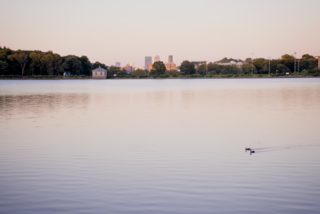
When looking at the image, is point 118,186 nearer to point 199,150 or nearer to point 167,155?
point 167,155

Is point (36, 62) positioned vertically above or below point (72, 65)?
above

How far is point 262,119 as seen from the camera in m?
14.9

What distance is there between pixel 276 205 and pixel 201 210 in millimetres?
1202

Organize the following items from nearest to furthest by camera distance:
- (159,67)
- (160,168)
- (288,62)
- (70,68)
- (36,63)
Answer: (160,168) → (36,63) → (70,68) → (159,67) → (288,62)

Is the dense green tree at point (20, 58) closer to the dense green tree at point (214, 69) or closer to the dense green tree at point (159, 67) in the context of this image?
the dense green tree at point (159, 67)

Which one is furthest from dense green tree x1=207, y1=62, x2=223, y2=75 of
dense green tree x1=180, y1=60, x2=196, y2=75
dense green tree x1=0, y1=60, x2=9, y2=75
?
dense green tree x1=0, y1=60, x2=9, y2=75

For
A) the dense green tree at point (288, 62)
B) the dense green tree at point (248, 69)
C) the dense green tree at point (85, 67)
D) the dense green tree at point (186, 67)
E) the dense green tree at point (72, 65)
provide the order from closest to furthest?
1. the dense green tree at point (72, 65)
2. the dense green tree at point (85, 67)
3. the dense green tree at point (186, 67)
4. the dense green tree at point (288, 62)
5. the dense green tree at point (248, 69)

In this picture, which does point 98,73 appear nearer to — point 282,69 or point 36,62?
point 36,62

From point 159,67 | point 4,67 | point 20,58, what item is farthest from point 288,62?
point 4,67

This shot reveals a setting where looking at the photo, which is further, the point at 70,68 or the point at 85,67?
the point at 85,67

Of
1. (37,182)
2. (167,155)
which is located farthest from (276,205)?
(37,182)

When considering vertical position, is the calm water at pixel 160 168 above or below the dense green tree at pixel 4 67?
below

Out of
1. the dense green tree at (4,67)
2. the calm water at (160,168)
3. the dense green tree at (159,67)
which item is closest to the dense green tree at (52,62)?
the dense green tree at (4,67)

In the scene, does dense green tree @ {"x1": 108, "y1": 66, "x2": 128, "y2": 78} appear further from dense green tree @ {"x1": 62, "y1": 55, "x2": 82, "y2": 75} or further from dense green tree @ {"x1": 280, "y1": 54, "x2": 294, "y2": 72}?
dense green tree @ {"x1": 280, "y1": 54, "x2": 294, "y2": 72}
